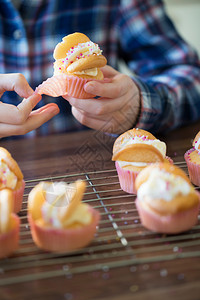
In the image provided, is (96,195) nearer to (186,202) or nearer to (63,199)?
(63,199)

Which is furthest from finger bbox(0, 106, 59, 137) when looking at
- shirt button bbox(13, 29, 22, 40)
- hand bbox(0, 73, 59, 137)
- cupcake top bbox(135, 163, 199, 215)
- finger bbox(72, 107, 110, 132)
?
shirt button bbox(13, 29, 22, 40)

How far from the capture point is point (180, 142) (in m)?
1.70

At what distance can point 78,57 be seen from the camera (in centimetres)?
137

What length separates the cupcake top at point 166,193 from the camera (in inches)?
39.6

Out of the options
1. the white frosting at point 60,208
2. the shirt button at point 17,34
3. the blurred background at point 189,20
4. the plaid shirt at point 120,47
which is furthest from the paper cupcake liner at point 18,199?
the blurred background at point 189,20

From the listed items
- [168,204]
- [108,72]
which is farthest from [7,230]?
[108,72]

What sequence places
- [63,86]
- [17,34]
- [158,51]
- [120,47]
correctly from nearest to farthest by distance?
[63,86] < [17,34] < [158,51] < [120,47]

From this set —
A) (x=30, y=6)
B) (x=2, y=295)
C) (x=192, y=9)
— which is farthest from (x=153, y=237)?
(x=192, y=9)

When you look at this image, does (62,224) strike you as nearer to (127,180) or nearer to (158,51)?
(127,180)

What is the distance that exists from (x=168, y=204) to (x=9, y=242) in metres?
0.40

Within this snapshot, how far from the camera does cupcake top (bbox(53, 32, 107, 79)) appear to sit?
1344 mm

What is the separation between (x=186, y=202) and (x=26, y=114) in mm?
602

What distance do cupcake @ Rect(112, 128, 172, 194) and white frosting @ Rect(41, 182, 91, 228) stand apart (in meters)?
0.25

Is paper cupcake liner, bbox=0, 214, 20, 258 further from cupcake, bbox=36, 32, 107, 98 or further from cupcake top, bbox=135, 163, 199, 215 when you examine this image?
cupcake, bbox=36, 32, 107, 98
